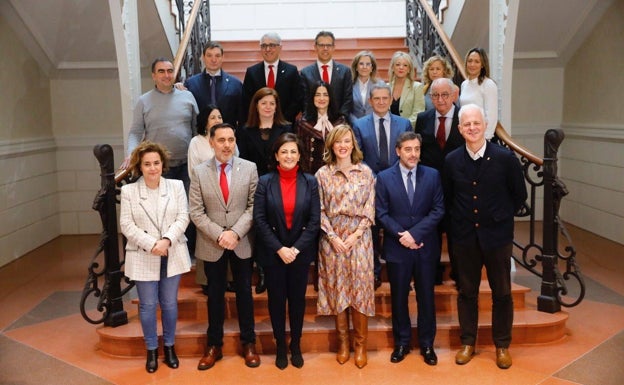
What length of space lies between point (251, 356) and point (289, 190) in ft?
3.71

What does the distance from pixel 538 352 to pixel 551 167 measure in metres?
1.33

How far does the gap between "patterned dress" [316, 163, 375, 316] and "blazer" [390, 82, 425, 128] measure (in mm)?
1233

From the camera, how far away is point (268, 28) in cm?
1018

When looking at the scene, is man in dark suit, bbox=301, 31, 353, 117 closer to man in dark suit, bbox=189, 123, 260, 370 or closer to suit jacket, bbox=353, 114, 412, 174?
suit jacket, bbox=353, 114, 412, 174

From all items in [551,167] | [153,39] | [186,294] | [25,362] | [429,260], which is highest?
[153,39]

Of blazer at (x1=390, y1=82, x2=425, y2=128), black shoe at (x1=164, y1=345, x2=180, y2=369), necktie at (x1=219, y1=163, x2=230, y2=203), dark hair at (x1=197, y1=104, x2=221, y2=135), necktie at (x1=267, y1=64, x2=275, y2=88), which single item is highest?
necktie at (x1=267, y1=64, x2=275, y2=88)

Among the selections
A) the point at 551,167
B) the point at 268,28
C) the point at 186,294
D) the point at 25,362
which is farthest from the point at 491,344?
the point at 268,28

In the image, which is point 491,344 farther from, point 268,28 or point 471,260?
point 268,28

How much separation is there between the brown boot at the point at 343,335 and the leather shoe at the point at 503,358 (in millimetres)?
983

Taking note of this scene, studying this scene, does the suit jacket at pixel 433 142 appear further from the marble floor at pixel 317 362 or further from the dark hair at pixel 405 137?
the marble floor at pixel 317 362

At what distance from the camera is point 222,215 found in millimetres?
4051

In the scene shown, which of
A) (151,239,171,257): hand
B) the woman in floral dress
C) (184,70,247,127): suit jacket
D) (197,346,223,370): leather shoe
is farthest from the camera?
(184,70,247,127): suit jacket

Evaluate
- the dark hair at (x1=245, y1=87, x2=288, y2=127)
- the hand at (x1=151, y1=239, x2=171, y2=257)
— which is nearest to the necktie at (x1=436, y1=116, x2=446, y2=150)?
the dark hair at (x1=245, y1=87, x2=288, y2=127)

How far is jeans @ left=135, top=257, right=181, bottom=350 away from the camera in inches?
161
